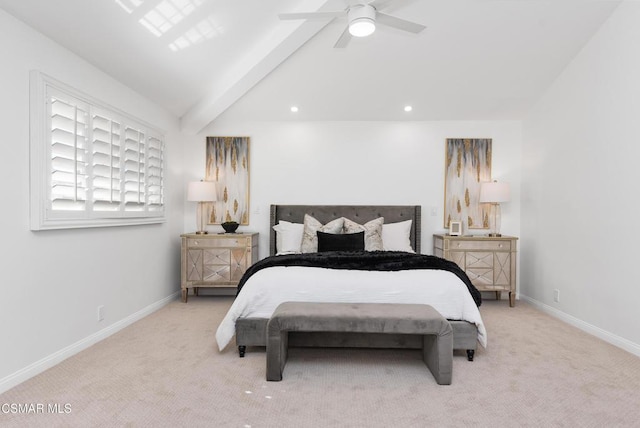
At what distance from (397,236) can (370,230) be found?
1.25ft

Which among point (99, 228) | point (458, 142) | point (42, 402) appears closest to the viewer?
point (42, 402)

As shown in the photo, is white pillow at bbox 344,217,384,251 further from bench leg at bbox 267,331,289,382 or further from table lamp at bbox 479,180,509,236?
bench leg at bbox 267,331,289,382

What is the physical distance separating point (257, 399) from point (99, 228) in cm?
215

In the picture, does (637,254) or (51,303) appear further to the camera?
(637,254)

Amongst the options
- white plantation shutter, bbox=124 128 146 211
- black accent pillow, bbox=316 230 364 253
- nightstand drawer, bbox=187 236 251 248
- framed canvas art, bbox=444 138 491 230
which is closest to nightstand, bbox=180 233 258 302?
nightstand drawer, bbox=187 236 251 248

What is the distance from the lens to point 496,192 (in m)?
4.73

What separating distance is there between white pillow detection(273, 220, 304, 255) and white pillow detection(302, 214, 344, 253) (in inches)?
4.4

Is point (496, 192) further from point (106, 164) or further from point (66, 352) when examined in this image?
point (66, 352)

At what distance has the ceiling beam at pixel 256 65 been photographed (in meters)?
3.41

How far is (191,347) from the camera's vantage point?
3156 mm

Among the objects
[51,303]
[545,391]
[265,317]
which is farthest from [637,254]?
[51,303]

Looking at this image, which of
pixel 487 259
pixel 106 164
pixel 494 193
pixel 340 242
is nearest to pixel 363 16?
pixel 340 242

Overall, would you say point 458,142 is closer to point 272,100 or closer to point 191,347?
point 272,100

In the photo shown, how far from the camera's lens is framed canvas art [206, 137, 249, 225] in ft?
17.1
